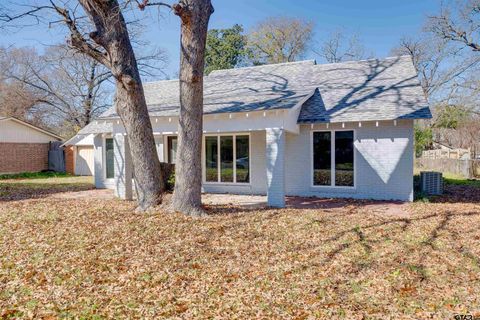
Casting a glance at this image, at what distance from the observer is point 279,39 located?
117 ft

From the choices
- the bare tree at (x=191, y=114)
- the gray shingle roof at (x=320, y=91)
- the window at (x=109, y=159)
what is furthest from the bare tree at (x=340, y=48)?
the bare tree at (x=191, y=114)

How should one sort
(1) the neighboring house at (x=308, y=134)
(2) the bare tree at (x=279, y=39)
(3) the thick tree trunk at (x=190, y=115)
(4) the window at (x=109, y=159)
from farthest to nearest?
1. (2) the bare tree at (x=279, y=39)
2. (4) the window at (x=109, y=159)
3. (1) the neighboring house at (x=308, y=134)
4. (3) the thick tree trunk at (x=190, y=115)

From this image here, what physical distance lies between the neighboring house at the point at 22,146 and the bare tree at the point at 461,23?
86.6ft

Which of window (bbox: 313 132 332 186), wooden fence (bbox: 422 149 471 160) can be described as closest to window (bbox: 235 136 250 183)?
window (bbox: 313 132 332 186)

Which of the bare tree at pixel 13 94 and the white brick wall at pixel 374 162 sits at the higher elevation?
the bare tree at pixel 13 94

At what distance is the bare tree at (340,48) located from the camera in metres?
35.0

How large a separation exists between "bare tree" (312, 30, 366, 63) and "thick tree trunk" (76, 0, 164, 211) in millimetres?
30504

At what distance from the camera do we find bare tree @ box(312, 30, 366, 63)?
35.0 m

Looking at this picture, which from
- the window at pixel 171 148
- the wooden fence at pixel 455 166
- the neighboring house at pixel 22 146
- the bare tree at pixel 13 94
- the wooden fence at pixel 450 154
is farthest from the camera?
the bare tree at pixel 13 94

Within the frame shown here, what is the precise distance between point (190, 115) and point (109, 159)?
27.4 feet

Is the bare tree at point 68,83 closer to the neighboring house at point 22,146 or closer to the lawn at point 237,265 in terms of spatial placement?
the neighboring house at point 22,146

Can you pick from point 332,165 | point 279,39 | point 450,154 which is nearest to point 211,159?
point 332,165

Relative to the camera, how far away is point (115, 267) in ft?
17.0

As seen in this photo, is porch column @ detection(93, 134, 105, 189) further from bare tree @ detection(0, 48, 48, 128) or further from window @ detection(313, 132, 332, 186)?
bare tree @ detection(0, 48, 48, 128)
